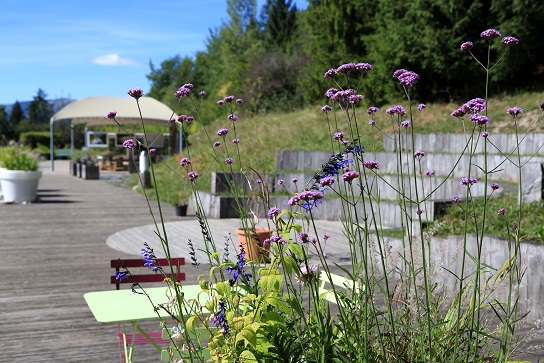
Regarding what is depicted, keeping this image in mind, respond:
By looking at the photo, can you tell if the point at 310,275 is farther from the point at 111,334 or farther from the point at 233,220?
the point at 233,220

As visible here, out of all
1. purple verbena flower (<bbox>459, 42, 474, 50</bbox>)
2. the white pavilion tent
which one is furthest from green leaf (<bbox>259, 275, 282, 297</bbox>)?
the white pavilion tent

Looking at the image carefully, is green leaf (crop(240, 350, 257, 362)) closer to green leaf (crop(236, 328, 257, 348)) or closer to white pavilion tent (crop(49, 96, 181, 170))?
green leaf (crop(236, 328, 257, 348))

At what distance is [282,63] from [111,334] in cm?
2174

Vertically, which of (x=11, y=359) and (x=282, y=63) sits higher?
(x=282, y=63)

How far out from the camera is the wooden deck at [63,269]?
4.44 metres

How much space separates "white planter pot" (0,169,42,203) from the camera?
43.4ft

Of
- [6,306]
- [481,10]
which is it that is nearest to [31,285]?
[6,306]

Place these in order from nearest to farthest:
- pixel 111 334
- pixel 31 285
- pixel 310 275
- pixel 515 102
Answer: pixel 310 275 < pixel 111 334 < pixel 31 285 < pixel 515 102

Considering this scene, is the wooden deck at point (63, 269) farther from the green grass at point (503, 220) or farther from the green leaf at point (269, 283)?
the green leaf at point (269, 283)

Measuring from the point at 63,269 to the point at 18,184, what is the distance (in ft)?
23.1

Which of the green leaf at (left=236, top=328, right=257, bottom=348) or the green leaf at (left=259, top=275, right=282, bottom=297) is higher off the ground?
the green leaf at (left=259, top=275, right=282, bottom=297)

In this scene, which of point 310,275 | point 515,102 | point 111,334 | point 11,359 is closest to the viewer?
point 310,275

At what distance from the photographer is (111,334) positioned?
475cm

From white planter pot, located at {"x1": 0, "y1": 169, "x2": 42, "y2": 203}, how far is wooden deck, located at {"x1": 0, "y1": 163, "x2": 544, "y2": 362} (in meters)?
0.29
